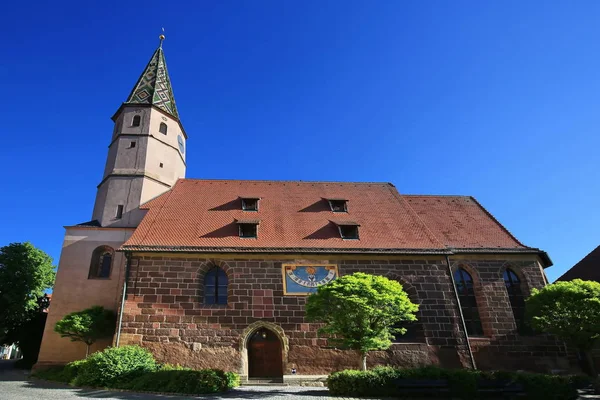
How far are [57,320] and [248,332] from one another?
847 centimetres

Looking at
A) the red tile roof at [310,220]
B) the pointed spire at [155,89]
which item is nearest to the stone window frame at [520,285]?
the red tile roof at [310,220]

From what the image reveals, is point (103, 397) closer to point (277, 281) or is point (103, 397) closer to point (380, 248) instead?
point (277, 281)

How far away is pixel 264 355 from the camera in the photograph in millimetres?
15016

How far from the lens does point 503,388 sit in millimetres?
10781

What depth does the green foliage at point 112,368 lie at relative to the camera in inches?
463

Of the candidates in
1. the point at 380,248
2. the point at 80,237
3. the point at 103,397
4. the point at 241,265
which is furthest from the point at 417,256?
the point at 80,237

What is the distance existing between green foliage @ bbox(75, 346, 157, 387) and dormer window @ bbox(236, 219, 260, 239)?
6.43m

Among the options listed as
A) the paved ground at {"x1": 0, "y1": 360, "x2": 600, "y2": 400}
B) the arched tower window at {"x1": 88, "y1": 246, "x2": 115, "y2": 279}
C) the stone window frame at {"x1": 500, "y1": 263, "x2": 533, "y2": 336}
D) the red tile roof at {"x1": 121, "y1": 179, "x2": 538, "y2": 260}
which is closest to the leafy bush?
the paved ground at {"x1": 0, "y1": 360, "x2": 600, "y2": 400}

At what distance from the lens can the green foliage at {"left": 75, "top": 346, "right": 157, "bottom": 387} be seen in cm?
1176

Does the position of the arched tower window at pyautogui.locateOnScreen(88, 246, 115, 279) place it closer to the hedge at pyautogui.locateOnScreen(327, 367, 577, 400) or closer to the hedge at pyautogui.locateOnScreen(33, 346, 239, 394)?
the hedge at pyautogui.locateOnScreen(33, 346, 239, 394)

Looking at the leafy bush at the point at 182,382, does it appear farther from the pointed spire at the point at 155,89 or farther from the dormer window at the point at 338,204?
the pointed spire at the point at 155,89

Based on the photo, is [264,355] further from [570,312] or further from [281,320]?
[570,312]

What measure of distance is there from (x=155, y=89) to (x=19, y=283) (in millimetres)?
→ 13371

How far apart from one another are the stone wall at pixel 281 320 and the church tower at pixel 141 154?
5.01 m
